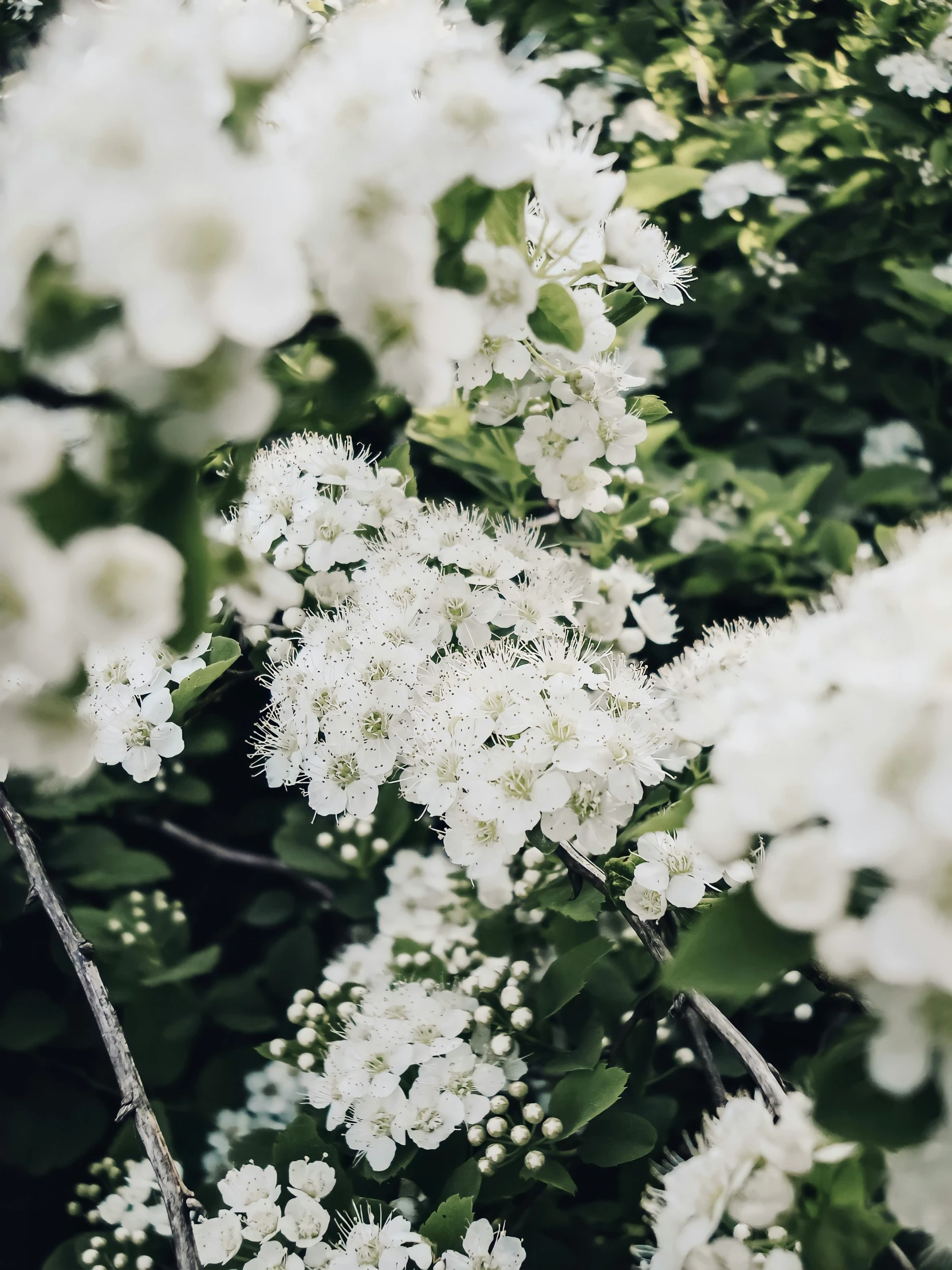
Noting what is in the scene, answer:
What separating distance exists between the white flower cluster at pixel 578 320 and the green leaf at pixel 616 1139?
658 mm

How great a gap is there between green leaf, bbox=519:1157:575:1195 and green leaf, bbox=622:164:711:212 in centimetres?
130

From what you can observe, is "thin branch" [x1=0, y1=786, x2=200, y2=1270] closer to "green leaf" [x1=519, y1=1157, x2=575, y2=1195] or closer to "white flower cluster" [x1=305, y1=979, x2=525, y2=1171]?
"white flower cluster" [x1=305, y1=979, x2=525, y2=1171]

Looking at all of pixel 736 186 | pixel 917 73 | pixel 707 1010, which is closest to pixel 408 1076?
pixel 707 1010

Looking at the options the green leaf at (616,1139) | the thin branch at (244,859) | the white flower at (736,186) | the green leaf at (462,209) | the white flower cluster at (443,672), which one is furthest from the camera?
the white flower at (736,186)

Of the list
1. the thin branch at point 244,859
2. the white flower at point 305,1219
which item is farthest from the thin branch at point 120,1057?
the thin branch at point 244,859

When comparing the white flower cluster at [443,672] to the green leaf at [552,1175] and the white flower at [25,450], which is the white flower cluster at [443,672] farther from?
the white flower at [25,450]

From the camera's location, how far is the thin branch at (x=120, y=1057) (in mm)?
748

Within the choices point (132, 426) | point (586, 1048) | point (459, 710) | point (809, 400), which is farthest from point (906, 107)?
point (132, 426)

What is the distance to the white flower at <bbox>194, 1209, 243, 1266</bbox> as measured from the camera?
97cm

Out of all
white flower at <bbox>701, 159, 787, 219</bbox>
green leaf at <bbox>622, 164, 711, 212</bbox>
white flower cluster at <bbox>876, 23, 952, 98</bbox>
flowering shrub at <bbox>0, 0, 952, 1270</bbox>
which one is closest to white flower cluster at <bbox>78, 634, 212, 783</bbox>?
flowering shrub at <bbox>0, 0, 952, 1270</bbox>

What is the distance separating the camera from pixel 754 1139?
2.19ft

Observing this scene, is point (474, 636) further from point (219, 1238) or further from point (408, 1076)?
point (219, 1238)

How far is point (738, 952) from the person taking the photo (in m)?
0.48

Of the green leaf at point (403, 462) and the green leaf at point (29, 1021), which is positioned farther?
the green leaf at point (29, 1021)
